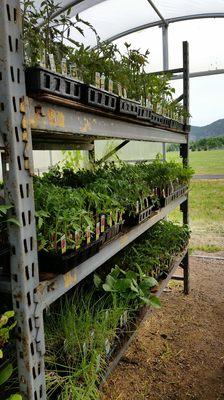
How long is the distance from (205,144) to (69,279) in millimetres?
2994

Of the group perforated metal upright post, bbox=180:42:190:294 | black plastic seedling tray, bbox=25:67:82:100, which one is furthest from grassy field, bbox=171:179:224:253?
black plastic seedling tray, bbox=25:67:82:100

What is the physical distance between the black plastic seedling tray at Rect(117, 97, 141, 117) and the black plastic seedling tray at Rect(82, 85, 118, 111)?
0.12 ft

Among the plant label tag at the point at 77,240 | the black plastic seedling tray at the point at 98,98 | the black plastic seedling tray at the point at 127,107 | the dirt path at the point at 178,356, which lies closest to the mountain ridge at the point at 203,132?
the dirt path at the point at 178,356

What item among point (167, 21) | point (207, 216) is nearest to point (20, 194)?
point (167, 21)

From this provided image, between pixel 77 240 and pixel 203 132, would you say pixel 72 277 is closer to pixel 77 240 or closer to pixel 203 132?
pixel 77 240

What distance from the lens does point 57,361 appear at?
1260mm

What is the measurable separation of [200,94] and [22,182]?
3306mm

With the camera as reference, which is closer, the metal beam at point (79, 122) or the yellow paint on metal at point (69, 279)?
the metal beam at point (79, 122)

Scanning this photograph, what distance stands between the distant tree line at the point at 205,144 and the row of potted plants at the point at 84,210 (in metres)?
1.38

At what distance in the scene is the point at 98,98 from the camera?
3.76ft

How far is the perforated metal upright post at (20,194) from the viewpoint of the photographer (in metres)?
0.79

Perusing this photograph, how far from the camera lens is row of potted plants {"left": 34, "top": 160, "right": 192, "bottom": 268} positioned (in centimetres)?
107

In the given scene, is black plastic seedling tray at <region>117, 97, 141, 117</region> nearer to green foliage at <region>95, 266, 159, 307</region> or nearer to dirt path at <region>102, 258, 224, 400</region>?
green foliage at <region>95, 266, 159, 307</region>

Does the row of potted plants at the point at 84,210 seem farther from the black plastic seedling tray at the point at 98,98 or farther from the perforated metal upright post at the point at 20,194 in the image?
the black plastic seedling tray at the point at 98,98
